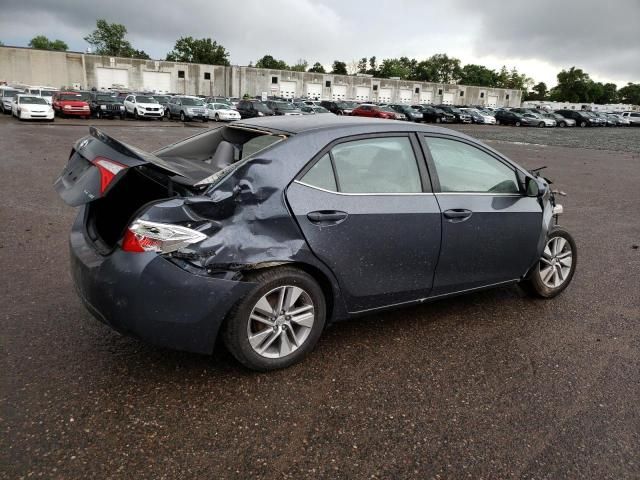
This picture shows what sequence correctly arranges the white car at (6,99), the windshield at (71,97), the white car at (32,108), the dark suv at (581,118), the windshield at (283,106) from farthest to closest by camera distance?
the dark suv at (581,118) < the windshield at (283,106) < the windshield at (71,97) < the white car at (6,99) < the white car at (32,108)

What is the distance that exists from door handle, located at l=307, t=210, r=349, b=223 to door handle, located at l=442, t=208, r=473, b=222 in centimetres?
83

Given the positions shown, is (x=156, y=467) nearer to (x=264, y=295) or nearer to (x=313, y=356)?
(x=264, y=295)

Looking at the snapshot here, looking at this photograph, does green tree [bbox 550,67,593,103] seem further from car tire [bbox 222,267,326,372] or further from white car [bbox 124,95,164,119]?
car tire [bbox 222,267,326,372]

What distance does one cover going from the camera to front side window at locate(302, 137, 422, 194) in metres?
3.13

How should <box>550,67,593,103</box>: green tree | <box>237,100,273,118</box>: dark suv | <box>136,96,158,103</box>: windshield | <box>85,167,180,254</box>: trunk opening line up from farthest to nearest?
<box>550,67,593,103</box>: green tree → <box>237,100,273,118</box>: dark suv → <box>136,96,158,103</box>: windshield → <box>85,167,180,254</box>: trunk opening

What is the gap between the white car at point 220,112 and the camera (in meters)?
32.1

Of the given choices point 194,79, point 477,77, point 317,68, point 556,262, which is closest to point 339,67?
point 317,68

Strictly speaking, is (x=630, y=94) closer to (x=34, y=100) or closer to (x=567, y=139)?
(x=567, y=139)

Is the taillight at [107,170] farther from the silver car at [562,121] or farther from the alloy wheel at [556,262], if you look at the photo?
the silver car at [562,121]

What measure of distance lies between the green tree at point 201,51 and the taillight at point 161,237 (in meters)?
105

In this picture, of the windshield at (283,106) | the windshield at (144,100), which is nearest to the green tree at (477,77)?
the windshield at (283,106)

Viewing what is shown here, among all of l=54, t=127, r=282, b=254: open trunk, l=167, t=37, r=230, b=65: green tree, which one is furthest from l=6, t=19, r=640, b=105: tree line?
l=54, t=127, r=282, b=254: open trunk

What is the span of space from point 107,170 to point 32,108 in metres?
25.6

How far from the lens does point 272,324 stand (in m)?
2.99
